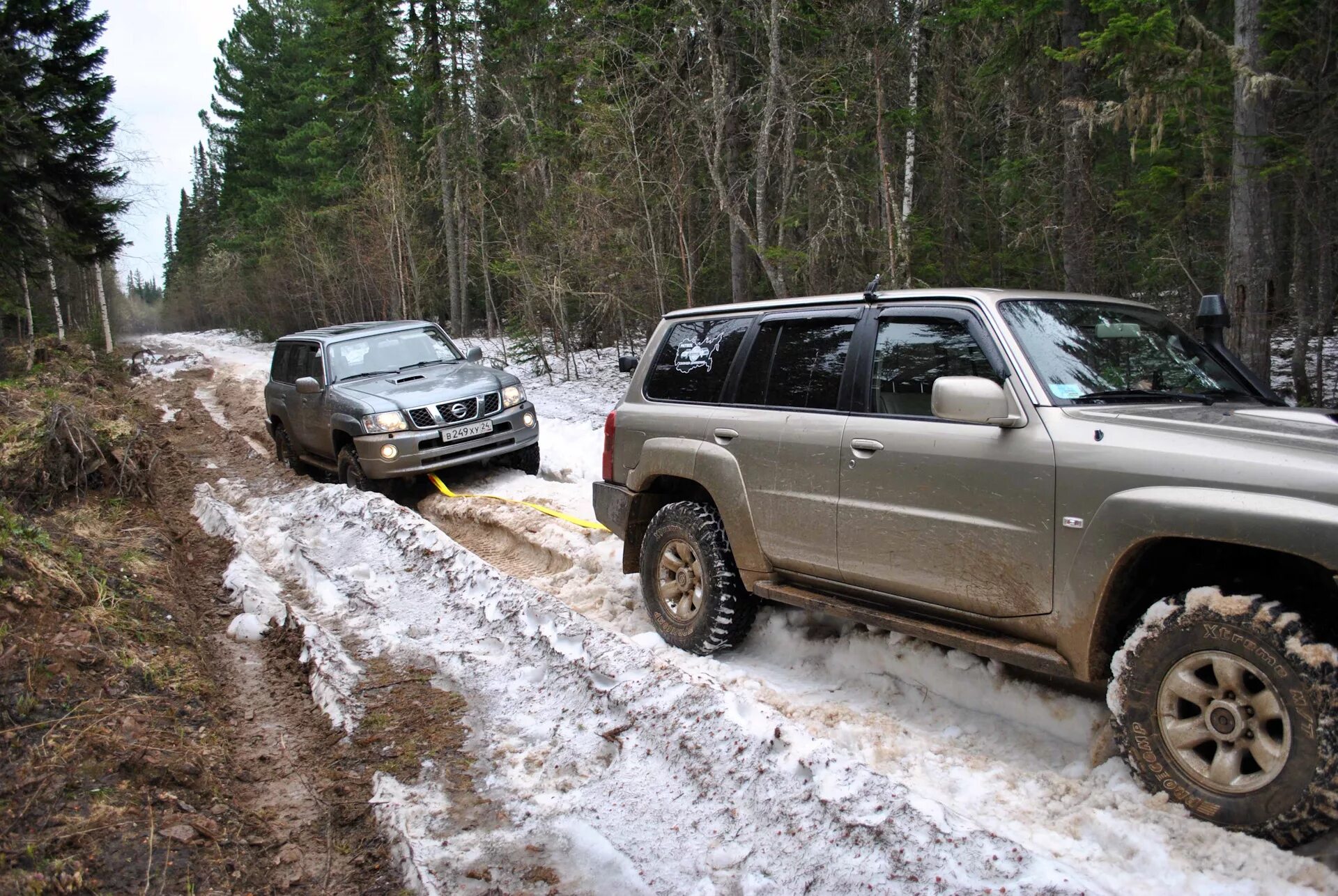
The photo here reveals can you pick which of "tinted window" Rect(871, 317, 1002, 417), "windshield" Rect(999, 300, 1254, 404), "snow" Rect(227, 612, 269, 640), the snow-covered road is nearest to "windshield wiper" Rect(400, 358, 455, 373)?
the snow-covered road

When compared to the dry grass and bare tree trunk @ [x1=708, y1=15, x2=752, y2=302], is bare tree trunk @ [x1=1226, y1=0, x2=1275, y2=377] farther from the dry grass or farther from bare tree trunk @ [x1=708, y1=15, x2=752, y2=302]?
the dry grass

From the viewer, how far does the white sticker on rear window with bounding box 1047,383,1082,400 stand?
3.32 meters

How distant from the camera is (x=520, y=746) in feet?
12.4

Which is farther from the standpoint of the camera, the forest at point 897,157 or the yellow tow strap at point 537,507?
the forest at point 897,157

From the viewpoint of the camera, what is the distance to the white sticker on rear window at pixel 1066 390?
10.9ft

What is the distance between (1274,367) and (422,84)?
26181mm

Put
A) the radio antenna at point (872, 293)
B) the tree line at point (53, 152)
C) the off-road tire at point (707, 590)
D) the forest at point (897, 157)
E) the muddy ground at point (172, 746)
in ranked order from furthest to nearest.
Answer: the tree line at point (53, 152)
the forest at point (897, 157)
the off-road tire at point (707, 590)
the radio antenna at point (872, 293)
the muddy ground at point (172, 746)

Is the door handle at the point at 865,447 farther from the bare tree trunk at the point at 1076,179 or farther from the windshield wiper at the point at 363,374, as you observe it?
A: the bare tree trunk at the point at 1076,179

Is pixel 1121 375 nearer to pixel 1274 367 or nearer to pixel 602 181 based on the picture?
pixel 1274 367

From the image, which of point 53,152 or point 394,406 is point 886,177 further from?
point 53,152

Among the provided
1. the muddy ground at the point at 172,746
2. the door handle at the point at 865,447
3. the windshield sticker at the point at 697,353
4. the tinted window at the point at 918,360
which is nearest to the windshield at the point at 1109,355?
the tinted window at the point at 918,360

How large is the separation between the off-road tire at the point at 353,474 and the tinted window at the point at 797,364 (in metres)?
5.67

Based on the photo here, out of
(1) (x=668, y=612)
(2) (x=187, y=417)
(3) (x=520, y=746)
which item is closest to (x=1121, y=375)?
(1) (x=668, y=612)

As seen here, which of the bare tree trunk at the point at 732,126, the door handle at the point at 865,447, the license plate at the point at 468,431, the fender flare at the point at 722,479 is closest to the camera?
the door handle at the point at 865,447
